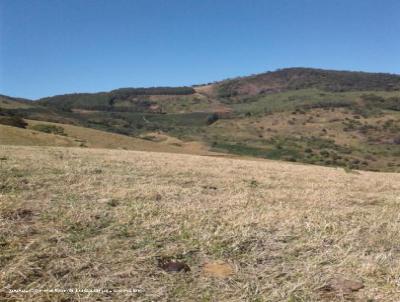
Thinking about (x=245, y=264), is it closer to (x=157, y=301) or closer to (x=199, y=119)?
(x=157, y=301)

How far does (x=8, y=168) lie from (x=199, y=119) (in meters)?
163

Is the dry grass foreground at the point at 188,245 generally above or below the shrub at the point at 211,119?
below

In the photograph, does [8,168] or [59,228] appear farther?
[8,168]

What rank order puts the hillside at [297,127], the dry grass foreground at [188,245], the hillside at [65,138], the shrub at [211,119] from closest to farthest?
the dry grass foreground at [188,245] < the hillside at [65,138] < the hillside at [297,127] < the shrub at [211,119]

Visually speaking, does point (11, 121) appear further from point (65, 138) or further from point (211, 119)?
point (211, 119)

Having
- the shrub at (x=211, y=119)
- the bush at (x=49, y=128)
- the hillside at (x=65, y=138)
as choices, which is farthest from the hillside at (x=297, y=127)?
the bush at (x=49, y=128)

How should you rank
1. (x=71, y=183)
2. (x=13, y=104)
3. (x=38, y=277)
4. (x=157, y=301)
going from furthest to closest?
(x=13, y=104), (x=71, y=183), (x=38, y=277), (x=157, y=301)

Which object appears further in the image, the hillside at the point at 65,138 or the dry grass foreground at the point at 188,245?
the hillside at the point at 65,138

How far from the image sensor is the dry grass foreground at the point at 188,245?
538cm

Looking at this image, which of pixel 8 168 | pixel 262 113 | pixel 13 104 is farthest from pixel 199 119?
pixel 8 168

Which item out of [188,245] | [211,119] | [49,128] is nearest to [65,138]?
[49,128]

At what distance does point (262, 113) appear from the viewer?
601 ft

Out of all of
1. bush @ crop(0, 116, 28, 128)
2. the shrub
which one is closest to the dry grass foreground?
bush @ crop(0, 116, 28, 128)

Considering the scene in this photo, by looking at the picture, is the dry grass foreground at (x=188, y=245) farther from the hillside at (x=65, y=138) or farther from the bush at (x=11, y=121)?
the bush at (x=11, y=121)
